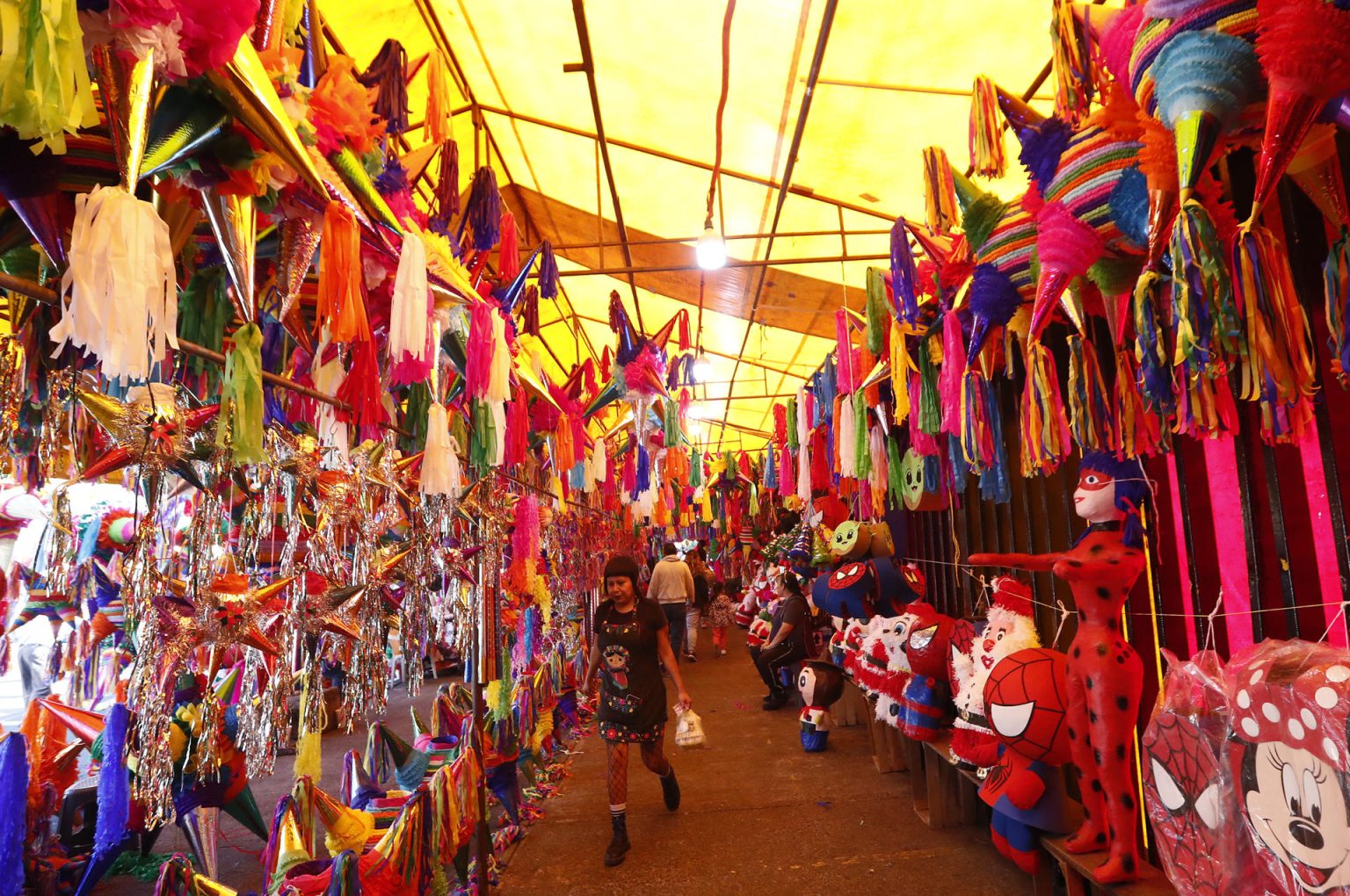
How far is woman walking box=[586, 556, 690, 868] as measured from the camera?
3.07 metres

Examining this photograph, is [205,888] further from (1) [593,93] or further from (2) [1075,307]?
(1) [593,93]

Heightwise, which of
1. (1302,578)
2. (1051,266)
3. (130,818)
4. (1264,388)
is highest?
(1051,266)

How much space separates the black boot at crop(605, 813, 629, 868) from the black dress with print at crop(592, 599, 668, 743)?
0.30 m

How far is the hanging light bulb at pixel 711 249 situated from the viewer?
3.70m

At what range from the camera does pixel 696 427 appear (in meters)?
8.77

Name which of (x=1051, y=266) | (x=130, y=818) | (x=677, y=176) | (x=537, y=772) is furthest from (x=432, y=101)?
(x=537, y=772)

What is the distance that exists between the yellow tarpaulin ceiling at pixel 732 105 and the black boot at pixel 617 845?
8.59ft

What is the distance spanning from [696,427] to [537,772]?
17.1ft

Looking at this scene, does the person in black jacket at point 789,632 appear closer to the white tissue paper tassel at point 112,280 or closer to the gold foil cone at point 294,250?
the gold foil cone at point 294,250

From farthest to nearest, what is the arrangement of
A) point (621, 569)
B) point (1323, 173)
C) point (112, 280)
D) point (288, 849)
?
point (621, 569), point (288, 849), point (1323, 173), point (112, 280)

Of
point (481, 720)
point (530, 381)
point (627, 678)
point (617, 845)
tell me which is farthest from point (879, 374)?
point (617, 845)

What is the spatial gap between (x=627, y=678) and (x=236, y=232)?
96.1 inches

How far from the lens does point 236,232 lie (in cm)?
111

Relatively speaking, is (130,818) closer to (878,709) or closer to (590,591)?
(878,709)
